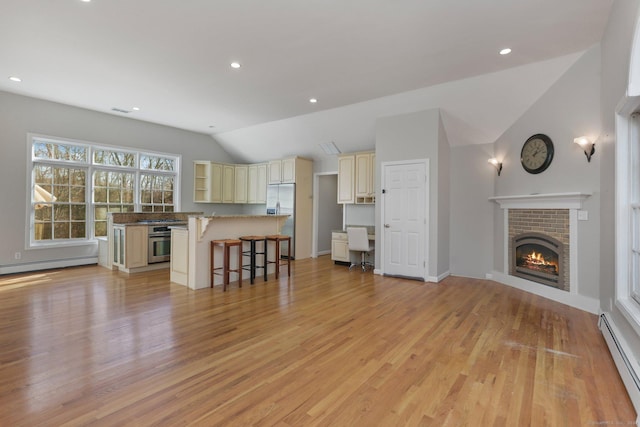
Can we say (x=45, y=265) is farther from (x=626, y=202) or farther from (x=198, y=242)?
(x=626, y=202)

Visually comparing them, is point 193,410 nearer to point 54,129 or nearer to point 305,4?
point 305,4

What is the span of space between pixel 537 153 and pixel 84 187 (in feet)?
27.6

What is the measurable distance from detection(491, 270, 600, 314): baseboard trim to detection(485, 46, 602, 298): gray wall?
0.09 metres

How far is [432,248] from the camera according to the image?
5328mm

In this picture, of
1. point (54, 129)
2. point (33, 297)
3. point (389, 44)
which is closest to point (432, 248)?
point (389, 44)

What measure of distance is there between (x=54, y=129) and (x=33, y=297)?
3.52 metres

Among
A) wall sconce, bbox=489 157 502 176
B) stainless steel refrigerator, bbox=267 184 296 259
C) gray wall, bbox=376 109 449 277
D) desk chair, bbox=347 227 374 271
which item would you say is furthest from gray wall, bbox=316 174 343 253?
wall sconce, bbox=489 157 502 176

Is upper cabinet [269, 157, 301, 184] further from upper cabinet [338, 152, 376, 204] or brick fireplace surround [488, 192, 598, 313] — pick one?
brick fireplace surround [488, 192, 598, 313]

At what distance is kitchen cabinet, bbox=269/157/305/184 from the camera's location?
25.3ft

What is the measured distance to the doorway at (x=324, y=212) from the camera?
8.10 metres

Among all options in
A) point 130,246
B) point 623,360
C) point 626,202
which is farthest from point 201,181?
point 623,360

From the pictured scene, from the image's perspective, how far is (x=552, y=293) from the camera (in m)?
4.35

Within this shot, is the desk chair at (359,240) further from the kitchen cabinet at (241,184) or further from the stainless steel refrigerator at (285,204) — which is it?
the kitchen cabinet at (241,184)

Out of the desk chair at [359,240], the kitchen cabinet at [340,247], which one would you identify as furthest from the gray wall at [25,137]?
the desk chair at [359,240]
